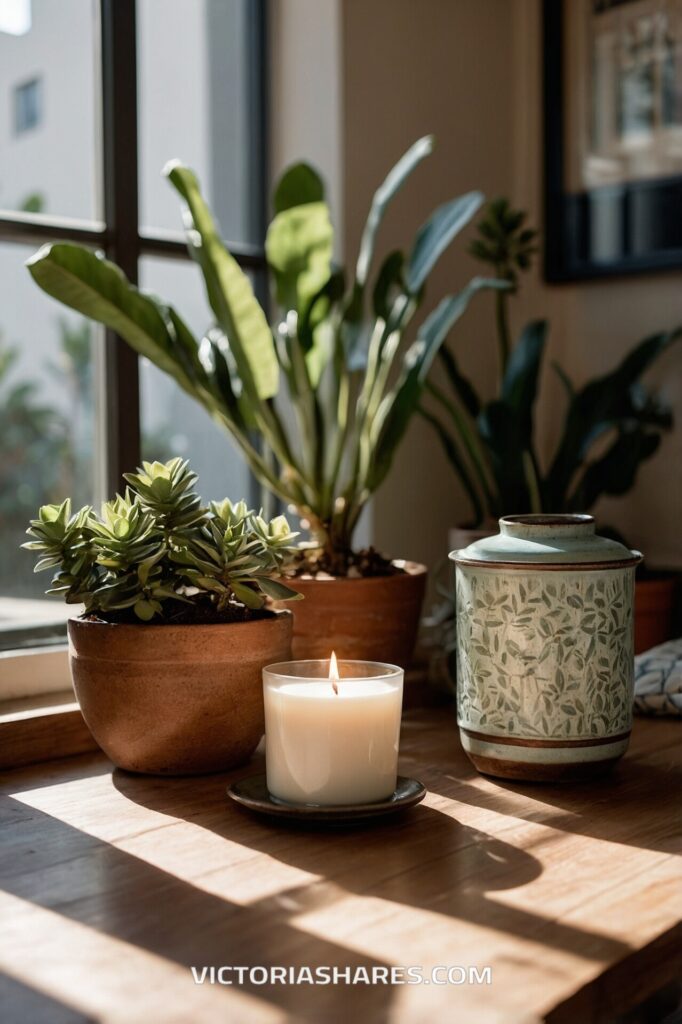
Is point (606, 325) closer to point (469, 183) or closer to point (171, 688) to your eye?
point (469, 183)

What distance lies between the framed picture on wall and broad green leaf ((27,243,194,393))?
2.04 feet

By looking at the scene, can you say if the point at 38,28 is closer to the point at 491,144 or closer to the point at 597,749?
the point at 491,144

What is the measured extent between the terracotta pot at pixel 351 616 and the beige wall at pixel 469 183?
0.31 meters

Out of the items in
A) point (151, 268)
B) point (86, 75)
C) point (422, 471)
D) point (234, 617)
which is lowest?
point (234, 617)

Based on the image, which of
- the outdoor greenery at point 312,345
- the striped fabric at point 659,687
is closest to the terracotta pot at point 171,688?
the outdoor greenery at point 312,345

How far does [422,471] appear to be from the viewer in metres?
1.35

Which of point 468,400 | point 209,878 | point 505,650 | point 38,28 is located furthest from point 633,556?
point 38,28

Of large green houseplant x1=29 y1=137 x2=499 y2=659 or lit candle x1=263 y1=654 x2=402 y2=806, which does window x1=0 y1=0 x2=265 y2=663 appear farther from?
lit candle x1=263 y1=654 x2=402 y2=806

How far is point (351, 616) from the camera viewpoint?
3.12 ft

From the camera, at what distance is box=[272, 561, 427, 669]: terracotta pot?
948 mm

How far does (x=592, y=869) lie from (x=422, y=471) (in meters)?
0.79

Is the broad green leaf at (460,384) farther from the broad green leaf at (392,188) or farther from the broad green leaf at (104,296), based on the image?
the broad green leaf at (104,296)

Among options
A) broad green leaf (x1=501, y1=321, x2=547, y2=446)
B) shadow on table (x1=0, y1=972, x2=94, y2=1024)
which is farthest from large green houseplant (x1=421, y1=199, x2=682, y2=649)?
shadow on table (x1=0, y1=972, x2=94, y2=1024)

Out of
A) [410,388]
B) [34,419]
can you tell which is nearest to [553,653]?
[410,388]
